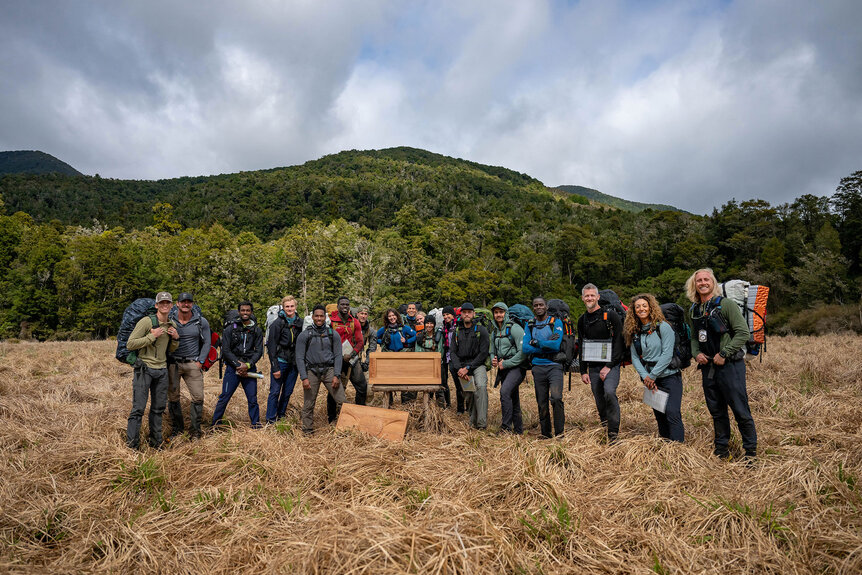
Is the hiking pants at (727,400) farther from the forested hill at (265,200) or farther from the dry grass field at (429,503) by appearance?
the forested hill at (265,200)

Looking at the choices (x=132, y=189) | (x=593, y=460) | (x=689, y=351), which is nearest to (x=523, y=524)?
(x=593, y=460)

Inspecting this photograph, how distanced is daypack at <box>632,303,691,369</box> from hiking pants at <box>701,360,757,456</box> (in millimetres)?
363

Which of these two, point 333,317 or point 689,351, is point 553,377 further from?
point 333,317

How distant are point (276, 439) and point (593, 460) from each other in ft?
12.3

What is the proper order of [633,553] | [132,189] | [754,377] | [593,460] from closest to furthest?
[633,553]
[593,460]
[754,377]
[132,189]

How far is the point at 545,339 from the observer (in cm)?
593

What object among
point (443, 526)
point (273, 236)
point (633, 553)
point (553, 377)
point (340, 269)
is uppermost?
point (273, 236)

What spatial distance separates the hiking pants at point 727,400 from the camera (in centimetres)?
464

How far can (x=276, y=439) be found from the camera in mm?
5516

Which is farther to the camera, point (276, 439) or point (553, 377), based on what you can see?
point (553, 377)

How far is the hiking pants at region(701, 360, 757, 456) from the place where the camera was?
464cm

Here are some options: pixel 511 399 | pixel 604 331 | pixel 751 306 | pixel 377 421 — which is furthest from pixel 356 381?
pixel 751 306

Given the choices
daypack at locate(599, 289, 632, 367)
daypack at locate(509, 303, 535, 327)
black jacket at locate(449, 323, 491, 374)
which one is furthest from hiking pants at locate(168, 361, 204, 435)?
daypack at locate(599, 289, 632, 367)

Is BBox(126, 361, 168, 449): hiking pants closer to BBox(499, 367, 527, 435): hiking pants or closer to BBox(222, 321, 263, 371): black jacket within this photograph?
BBox(222, 321, 263, 371): black jacket
